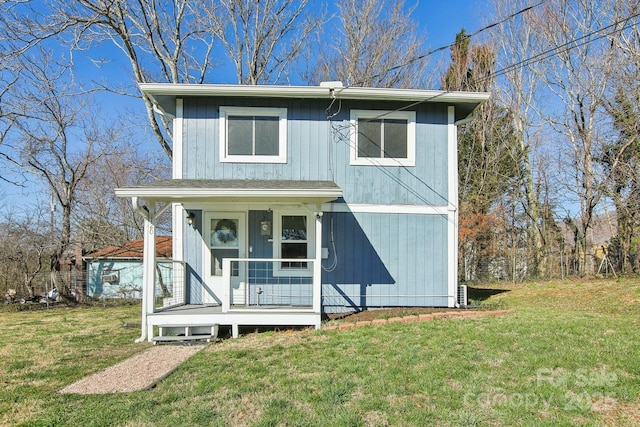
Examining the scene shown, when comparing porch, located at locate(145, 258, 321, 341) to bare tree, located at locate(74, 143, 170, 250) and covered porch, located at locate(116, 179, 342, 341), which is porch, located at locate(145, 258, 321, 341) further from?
bare tree, located at locate(74, 143, 170, 250)

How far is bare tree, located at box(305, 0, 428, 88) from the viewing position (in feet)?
61.6

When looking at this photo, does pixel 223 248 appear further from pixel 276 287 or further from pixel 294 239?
pixel 294 239

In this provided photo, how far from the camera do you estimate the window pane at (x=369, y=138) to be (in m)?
8.34

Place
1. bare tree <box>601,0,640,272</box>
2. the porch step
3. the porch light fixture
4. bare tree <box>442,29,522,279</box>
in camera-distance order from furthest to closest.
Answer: bare tree <box>442,29,522,279</box> < bare tree <box>601,0,640,272</box> < the porch light fixture < the porch step

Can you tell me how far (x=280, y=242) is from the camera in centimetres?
811

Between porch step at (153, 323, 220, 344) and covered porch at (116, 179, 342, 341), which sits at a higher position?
covered porch at (116, 179, 342, 341)

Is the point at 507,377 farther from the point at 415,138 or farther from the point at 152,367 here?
the point at 415,138

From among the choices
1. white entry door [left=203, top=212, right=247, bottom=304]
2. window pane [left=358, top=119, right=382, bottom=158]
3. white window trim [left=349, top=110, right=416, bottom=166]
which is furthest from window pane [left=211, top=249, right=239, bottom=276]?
window pane [left=358, top=119, right=382, bottom=158]

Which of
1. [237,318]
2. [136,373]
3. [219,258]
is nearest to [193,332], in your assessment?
[237,318]

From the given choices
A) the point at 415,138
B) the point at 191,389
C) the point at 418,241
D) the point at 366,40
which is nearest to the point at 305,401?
the point at 191,389

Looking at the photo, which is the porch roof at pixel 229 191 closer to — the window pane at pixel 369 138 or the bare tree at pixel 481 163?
the window pane at pixel 369 138

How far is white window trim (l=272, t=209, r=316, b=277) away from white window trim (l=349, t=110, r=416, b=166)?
1.53 metres

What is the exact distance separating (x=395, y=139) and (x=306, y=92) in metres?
2.05

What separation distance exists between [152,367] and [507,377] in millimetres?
4078
